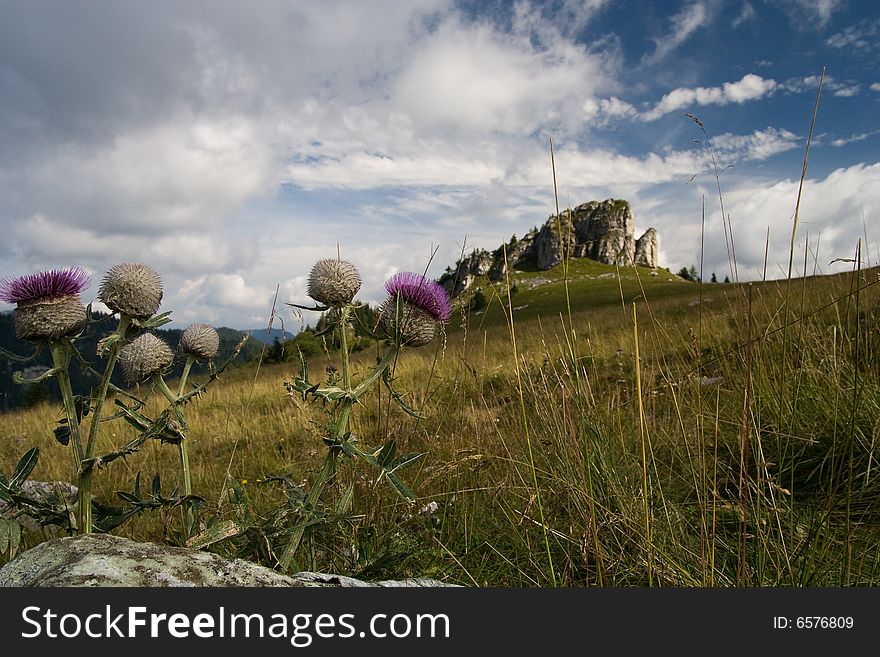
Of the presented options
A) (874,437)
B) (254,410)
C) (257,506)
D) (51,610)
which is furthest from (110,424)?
(874,437)

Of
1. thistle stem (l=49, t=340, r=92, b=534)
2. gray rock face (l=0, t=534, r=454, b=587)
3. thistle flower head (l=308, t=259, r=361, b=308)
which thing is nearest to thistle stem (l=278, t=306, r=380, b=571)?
thistle flower head (l=308, t=259, r=361, b=308)

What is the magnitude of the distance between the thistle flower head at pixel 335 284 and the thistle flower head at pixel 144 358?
3.22 ft

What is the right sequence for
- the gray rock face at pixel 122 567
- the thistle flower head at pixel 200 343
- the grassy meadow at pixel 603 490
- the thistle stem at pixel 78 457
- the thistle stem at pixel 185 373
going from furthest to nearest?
the thistle flower head at pixel 200 343 < the thistle stem at pixel 185 373 < the grassy meadow at pixel 603 490 < the thistle stem at pixel 78 457 < the gray rock face at pixel 122 567

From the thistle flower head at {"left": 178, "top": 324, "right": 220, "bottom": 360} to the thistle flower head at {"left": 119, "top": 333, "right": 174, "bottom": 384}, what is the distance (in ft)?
0.34

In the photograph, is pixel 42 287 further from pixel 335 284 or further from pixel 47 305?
pixel 335 284

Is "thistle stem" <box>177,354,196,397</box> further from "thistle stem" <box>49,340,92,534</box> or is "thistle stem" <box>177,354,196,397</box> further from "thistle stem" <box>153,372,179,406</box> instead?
"thistle stem" <box>49,340,92,534</box>

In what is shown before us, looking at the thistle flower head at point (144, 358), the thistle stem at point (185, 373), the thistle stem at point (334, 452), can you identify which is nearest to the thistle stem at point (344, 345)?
the thistle stem at point (334, 452)

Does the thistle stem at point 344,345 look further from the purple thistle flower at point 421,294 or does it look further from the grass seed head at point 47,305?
the grass seed head at point 47,305

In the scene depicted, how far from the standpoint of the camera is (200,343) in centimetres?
292

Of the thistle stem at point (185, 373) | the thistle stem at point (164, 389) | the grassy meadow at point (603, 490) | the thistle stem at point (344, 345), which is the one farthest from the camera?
the thistle stem at point (185, 373)

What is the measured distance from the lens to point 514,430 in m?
4.45

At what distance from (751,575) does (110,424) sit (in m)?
8.75

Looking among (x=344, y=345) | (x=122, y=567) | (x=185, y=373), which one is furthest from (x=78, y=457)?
(x=344, y=345)

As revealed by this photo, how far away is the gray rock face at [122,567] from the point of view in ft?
4.82
